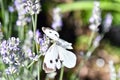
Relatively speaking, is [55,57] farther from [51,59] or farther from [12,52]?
[12,52]

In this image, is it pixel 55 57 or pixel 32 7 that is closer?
pixel 55 57

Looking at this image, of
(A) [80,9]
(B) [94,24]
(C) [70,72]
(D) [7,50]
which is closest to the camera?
(D) [7,50]

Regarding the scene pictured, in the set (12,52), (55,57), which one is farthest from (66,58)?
(12,52)

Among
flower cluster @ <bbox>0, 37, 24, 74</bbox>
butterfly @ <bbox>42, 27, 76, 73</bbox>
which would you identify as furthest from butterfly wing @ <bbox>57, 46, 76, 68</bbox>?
flower cluster @ <bbox>0, 37, 24, 74</bbox>

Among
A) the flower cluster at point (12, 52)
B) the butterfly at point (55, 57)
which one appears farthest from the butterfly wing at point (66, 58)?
the flower cluster at point (12, 52)

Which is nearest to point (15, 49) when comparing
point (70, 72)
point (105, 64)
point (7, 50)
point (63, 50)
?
point (7, 50)

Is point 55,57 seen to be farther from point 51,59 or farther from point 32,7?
point 32,7

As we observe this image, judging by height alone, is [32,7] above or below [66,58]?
above

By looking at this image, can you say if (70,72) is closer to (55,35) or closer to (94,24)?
(94,24)

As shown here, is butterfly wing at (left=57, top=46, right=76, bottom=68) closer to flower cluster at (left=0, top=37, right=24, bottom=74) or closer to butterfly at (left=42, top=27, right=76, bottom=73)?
butterfly at (left=42, top=27, right=76, bottom=73)

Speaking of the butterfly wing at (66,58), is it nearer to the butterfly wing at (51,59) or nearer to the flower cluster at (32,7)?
the butterfly wing at (51,59)
